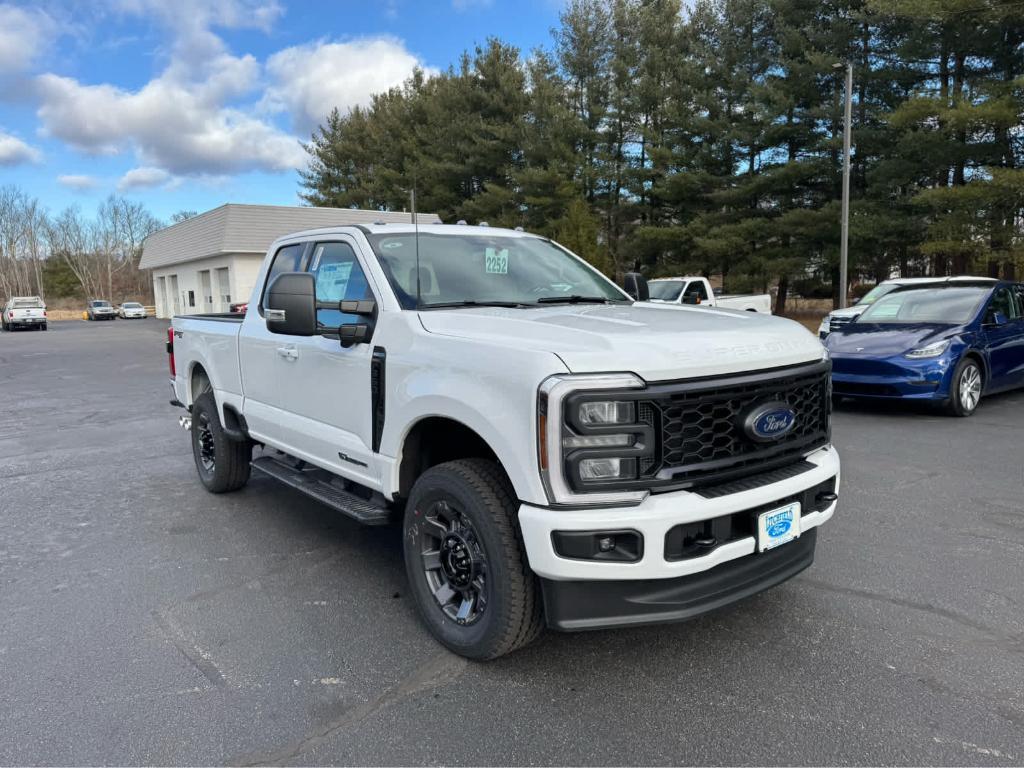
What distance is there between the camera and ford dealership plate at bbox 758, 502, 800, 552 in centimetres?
291

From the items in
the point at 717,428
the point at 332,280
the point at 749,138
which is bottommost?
the point at 717,428

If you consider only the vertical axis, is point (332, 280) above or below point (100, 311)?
above

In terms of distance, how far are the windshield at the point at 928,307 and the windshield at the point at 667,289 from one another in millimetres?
6909

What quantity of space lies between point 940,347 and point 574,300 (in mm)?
6197

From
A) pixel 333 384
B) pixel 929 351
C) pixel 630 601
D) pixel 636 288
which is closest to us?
pixel 630 601

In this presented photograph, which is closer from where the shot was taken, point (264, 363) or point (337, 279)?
point (337, 279)

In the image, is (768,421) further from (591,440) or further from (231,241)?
(231,241)

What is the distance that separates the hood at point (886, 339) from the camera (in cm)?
853

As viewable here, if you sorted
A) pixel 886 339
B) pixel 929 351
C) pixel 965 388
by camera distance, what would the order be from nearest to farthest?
pixel 929 351, pixel 965 388, pixel 886 339

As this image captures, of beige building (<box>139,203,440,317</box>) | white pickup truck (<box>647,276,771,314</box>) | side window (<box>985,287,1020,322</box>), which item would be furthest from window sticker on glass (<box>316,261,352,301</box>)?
beige building (<box>139,203,440,317</box>)

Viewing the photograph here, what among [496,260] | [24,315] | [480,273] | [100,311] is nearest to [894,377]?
[496,260]

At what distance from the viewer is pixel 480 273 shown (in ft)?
13.5

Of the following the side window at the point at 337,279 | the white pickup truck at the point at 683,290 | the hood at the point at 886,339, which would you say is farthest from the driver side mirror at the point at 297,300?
the white pickup truck at the point at 683,290

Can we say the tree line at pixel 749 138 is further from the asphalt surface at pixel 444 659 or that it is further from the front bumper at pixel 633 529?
the front bumper at pixel 633 529
